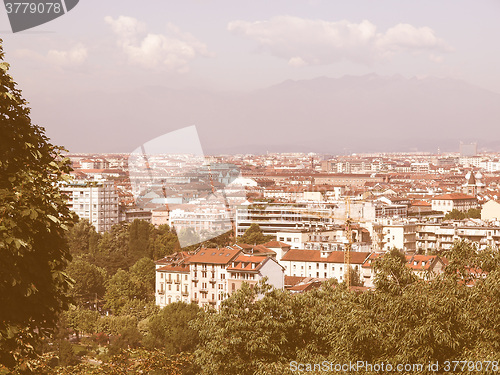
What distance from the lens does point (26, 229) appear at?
373 centimetres

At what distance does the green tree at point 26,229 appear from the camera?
365 cm

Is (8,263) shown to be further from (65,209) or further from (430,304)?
(430,304)

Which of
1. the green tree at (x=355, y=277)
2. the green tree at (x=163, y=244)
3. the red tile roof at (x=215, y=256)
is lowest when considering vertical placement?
the green tree at (x=355, y=277)

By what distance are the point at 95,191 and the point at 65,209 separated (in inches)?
1271

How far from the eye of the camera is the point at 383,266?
5590 mm

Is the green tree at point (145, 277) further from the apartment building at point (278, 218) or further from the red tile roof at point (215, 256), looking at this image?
the apartment building at point (278, 218)

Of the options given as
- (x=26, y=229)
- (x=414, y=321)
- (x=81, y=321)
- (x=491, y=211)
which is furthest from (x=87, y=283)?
(x=491, y=211)

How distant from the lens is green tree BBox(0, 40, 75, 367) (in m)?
3.65

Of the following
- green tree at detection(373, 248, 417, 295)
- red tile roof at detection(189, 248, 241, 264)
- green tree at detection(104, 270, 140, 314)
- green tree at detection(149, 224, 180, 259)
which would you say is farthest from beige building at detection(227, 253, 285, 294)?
green tree at detection(373, 248, 417, 295)

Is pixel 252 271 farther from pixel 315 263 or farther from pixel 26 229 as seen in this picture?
pixel 26 229

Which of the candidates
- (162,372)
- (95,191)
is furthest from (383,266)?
(95,191)

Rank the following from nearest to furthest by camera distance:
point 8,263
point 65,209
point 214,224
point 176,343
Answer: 1. point 8,263
2. point 65,209
3. point 176,343
4. point 214,224

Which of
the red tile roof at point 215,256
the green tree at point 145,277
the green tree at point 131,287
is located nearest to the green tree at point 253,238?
the green tree at point 145,277

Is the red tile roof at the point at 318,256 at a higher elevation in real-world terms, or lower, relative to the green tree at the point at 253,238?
higher
